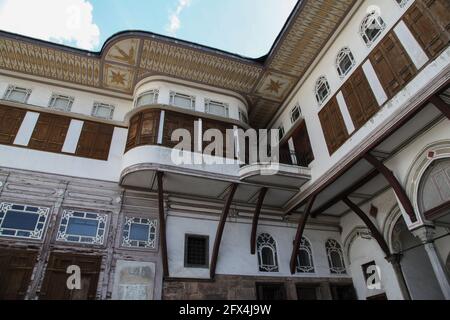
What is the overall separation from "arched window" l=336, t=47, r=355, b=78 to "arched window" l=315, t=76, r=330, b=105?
0.54m

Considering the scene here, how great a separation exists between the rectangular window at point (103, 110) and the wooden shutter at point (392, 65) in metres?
7.29

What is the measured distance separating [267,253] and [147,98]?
5.64 meters

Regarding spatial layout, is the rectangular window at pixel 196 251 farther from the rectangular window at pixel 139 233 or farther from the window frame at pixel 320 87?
the window frame at pixel 320 87

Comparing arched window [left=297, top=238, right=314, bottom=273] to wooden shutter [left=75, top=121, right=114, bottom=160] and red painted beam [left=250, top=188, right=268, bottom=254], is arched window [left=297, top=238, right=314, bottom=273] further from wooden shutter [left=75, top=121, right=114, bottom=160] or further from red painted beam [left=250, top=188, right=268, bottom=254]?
wooden shutter [left=75, top=121, right=114, bottom=160]

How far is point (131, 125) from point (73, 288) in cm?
436

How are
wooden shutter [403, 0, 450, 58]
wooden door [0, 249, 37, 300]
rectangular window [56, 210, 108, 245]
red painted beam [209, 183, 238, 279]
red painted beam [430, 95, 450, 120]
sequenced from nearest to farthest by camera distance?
1. red painted beam [430, 95, 450, 120]
2. wooden shutter [403, 0, 450, 58]
3. wooden door [0, 249, 37, 300]
4. rectangular window [56, 210, 108, 245]
5. red painted beam [209, 183, 238, 279]

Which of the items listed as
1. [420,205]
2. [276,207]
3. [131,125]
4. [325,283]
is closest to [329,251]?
[325,283]

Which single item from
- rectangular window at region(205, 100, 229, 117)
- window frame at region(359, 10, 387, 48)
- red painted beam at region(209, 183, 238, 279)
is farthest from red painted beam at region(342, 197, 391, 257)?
rectangular window at region(205, 100, 229, 117)

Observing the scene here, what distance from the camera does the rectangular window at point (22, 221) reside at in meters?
7.09

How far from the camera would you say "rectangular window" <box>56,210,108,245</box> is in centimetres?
745

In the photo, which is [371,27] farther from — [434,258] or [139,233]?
[139,233]

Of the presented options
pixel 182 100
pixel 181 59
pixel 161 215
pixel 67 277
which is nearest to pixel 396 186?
pixel 161 215
